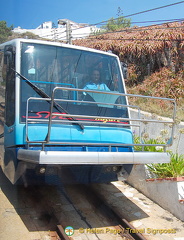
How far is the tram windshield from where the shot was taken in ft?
15.1

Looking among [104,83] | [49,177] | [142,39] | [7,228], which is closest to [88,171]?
[49,177]

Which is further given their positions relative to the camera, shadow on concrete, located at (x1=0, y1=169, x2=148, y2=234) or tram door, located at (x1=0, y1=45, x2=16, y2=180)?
shadow on concrete, located at (x1=0, y1=169, x2=148, y2=234)

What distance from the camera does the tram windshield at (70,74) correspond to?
4598 millimetres

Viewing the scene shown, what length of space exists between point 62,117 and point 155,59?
34.7ft

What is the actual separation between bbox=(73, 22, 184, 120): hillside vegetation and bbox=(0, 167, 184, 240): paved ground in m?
6.47

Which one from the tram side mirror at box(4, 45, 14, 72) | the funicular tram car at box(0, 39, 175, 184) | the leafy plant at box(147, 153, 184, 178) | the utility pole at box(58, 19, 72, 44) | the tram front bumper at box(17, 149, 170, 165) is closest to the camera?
the tram front bumper at box(17, 149, 170, 165)

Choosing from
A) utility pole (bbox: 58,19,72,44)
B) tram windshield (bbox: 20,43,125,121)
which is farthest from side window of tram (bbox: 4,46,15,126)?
utility pole (bbox: 58,19,72,44)

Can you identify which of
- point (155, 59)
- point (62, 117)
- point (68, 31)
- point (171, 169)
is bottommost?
point (171, 169)

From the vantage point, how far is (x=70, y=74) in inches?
196

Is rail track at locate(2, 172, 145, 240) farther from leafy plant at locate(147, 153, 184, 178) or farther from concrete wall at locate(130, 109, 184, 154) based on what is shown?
concrete wall at locate(130, 109, 184, 154)

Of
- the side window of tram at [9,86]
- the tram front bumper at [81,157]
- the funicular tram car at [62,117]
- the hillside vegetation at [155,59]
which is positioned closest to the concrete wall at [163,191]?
the funicular tram car at [62,117]

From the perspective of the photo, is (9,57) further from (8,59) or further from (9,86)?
(9,86)

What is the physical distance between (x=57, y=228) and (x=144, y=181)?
7.56 ft

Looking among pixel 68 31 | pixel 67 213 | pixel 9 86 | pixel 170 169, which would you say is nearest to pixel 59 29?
pixel 68 31
